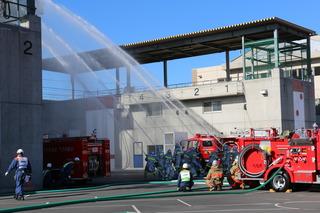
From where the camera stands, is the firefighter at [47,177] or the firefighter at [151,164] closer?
the firefighter at [47,177]

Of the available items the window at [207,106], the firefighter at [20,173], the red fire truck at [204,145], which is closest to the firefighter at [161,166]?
the red fire truck at [204,145]

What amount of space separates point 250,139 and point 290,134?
5.38ft

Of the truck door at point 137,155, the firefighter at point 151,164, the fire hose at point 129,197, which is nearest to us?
the fire hose at point 129,197

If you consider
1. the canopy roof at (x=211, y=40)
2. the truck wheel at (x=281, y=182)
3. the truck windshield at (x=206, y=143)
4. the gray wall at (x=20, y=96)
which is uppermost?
the canopy roof at (x=211, y=40)

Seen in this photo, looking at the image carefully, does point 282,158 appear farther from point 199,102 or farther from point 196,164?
point 199,102

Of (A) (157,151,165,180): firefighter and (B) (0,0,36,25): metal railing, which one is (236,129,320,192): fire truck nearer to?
(A) (157,151,165,180): firefighter

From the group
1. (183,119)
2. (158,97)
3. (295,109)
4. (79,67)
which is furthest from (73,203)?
(295,109)

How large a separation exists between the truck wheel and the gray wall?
9.61m

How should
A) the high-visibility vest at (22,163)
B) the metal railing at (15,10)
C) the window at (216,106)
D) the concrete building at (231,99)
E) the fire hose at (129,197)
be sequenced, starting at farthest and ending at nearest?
the window at (216,106) < the concrete building at (231,99) < the metal railing at (15,10) < the high-visibility vest at (22,163) < the fire hose at (129,197)

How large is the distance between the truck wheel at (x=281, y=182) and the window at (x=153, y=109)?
603 inches

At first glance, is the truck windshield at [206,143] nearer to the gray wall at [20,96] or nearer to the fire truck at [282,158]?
Result: the fire truck at [282,158]

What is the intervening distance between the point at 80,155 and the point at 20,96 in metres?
4.41

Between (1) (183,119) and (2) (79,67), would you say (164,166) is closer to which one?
(2) (79,67)

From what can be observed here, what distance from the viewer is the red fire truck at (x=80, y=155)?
25047 mm
